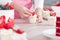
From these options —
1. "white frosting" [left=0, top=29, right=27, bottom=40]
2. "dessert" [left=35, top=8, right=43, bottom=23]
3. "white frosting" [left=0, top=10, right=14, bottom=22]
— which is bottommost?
"white frosting" [left=0, top=29, right=27, bottom=40]

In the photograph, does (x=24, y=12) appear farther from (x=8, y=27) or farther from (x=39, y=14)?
(x=8, y=27)

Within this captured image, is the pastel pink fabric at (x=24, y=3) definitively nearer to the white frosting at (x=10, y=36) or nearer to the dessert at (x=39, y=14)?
the dessert at (x=39, y=14)

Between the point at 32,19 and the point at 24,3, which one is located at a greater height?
the point at 24,3

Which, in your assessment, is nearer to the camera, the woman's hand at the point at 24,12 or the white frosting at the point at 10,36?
the white frosting at the point at 10,36

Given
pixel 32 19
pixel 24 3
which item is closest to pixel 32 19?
pixel 32 19

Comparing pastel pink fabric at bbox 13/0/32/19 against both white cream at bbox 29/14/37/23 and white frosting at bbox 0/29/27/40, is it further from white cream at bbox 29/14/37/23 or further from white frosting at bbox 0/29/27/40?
white frosting at bbox 0/29/27/40

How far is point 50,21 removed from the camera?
99cm

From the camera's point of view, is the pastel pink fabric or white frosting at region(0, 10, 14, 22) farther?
the pastel pink fabric

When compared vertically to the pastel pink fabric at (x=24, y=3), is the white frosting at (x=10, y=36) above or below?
below

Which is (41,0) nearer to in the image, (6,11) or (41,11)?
(41,11)

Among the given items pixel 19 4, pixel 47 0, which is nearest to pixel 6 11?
pixel 19 4

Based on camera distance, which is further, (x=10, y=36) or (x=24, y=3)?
(x=24, y=3)

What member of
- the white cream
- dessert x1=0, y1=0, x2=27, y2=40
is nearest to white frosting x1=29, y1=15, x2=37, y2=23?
the white cream

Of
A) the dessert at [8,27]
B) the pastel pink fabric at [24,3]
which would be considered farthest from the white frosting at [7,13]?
the pastel pink fabric at [24,3]
